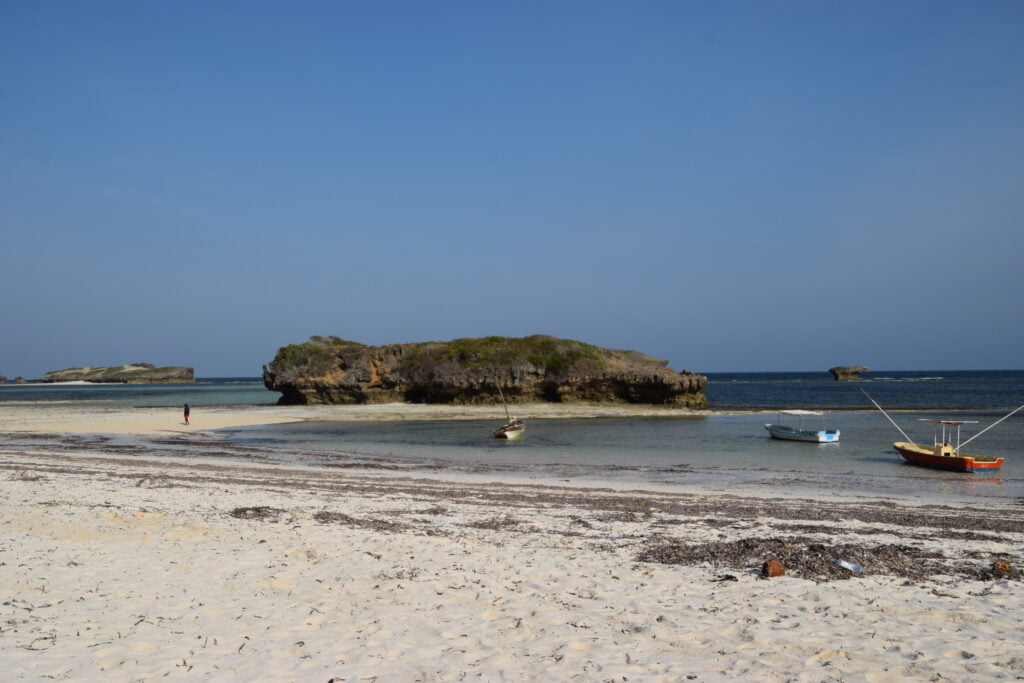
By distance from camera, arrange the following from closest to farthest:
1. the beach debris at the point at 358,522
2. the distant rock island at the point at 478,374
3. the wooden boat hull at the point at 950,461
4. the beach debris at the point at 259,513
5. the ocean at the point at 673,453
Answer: the beach debris at the point at 358,522 → the beach debris at the point at 259,513 → the ocean at the point at 673,453 → the wooden boat hull at the point at 950,461 → the distant rock island at the point at 478,374

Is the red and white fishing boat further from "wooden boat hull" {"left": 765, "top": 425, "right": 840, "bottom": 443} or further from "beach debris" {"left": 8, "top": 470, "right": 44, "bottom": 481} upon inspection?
"beach debris" {"left": 8, "top": 470, "right": 44, "bottom": 481}

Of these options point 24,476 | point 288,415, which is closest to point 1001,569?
point 24,476

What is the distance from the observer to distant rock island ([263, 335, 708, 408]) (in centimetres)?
5956

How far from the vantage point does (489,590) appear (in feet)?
25.6

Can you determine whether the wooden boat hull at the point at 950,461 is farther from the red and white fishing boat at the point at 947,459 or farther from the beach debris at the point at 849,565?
the beach debris at the point at 849,565

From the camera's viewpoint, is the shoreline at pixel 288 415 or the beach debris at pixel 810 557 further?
the shoreline at pixel 288 415

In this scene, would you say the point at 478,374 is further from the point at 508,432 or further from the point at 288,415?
the point at 508,432

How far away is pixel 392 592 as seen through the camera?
25.2 feet

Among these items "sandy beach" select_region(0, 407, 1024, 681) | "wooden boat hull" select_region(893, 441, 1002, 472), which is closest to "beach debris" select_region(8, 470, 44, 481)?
"sandy beach" select_region(0, 407, 1024, 681)

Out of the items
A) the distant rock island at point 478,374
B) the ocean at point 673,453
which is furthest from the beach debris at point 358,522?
the distant rock island at point 478,374

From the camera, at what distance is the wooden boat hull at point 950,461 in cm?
2270

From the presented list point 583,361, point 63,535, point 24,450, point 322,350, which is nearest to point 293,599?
point 63,535

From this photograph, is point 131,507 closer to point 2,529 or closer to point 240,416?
point 2,529

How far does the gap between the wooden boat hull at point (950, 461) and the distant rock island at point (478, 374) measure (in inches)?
1324
